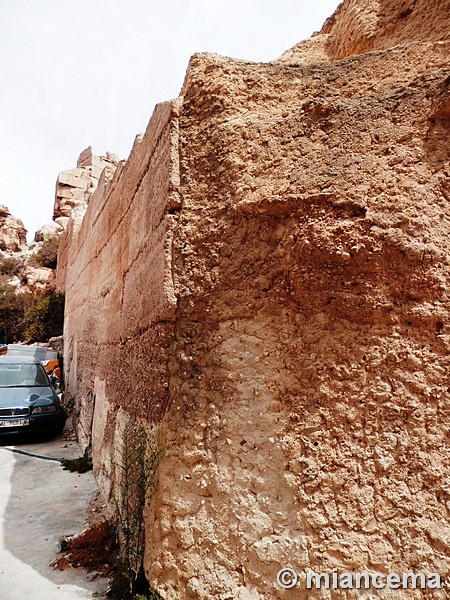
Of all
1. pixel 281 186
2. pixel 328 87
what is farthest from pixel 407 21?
pixel 281 186

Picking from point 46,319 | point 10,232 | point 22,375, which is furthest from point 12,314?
point 22,375

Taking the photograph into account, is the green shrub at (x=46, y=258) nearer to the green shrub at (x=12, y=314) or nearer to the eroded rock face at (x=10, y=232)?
the green shrub at (x=12, y=314)

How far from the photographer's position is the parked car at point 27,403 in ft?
21.2

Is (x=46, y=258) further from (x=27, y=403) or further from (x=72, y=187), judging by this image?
(x=27, y=403)

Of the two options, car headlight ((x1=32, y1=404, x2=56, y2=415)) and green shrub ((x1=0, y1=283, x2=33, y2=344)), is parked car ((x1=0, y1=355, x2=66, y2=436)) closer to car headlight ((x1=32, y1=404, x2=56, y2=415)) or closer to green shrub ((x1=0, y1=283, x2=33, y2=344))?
car headlight ((x1=32, y1=404, x2=56, y2=415))

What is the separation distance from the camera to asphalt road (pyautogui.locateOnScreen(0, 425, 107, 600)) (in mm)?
2496

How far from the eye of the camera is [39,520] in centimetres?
353

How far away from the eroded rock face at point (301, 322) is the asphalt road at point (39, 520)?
0.83 m

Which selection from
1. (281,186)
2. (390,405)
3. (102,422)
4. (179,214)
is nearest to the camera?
(390,405)

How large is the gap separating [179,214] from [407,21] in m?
2.06

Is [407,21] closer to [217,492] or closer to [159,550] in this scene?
[217,492]

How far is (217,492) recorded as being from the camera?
2098mm

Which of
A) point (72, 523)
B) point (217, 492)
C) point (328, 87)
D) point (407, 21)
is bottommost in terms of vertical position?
point (72, 523)

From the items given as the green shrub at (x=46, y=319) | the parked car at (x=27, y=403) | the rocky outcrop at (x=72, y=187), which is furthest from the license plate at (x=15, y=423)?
the rocky outcrop at (x=72, y=187)
